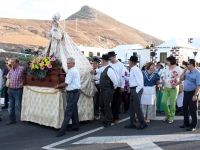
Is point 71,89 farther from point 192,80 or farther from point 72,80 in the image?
point 192,80

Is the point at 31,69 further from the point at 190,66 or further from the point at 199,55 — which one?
the point at 199,55

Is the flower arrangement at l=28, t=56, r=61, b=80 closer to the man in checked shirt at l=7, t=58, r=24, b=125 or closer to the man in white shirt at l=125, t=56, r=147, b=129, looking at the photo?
the man in checked shirt at l=7, t=58, r=24, b=125

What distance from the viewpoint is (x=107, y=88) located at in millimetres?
11344

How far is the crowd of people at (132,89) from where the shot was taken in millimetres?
10594

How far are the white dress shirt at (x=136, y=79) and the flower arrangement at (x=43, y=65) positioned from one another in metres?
1.88

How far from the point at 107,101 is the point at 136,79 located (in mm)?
976

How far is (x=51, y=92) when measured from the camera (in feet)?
36.9

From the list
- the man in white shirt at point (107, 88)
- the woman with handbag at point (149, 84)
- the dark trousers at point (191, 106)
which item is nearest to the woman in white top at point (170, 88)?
the woman with handbag at point (149, 84)

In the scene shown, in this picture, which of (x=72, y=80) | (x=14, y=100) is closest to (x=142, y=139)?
(x=72, y=80)

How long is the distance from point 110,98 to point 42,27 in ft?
391

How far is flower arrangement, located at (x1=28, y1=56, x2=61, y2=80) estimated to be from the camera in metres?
11.4

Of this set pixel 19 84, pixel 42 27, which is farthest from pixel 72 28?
pixel 19 84

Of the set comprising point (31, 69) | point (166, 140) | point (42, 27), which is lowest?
point (166, 140)

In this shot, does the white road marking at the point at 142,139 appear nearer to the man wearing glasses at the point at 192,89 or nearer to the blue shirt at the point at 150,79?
the man wearing glasses at the point at 192,89
